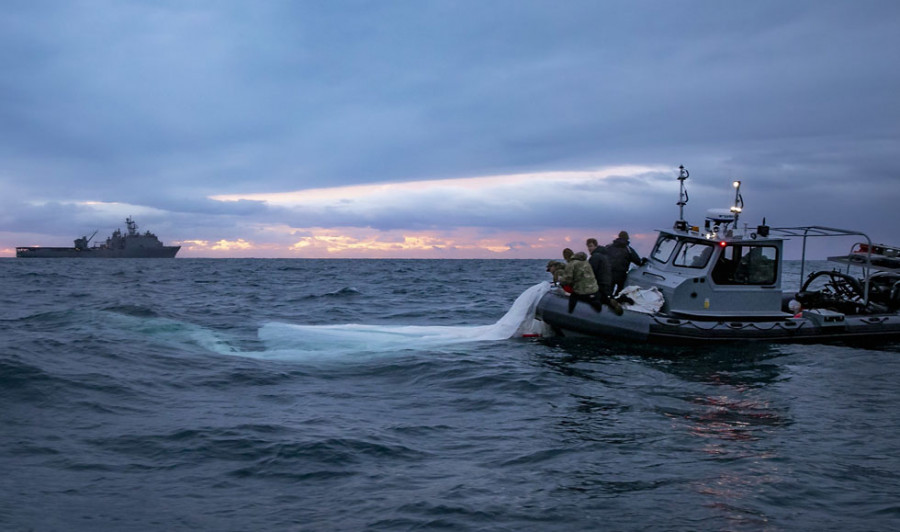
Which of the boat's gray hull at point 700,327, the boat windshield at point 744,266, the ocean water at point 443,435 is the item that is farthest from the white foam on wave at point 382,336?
the boat windshield at point 744,266

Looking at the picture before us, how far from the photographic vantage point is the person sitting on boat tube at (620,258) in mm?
15453

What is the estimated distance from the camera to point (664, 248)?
15531 millimetres

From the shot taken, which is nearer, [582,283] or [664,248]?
[582,283]

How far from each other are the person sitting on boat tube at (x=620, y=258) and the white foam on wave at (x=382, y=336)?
5.48ft

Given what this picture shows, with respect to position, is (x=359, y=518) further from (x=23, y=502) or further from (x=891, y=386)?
(x=891, y=386)

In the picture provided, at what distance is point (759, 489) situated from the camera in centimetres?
600

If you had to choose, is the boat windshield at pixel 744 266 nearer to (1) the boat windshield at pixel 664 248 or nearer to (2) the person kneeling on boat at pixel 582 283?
(1) the boat windshield at pixel 664 248

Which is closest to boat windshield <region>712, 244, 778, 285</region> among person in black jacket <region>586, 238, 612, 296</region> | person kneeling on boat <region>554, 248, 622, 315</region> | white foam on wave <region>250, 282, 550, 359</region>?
person in black jacket <region>586, 238, 612, 296</region>

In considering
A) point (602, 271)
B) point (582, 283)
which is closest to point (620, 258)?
point (602, 271)

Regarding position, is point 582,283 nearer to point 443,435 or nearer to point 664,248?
point 664,248

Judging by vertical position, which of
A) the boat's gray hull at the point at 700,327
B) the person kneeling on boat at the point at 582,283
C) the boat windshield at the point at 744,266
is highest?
the boat windshield at the point at 744,266

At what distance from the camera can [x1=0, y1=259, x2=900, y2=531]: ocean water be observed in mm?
5508

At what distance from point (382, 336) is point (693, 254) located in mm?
7360

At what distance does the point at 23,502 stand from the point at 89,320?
13.8 meters
